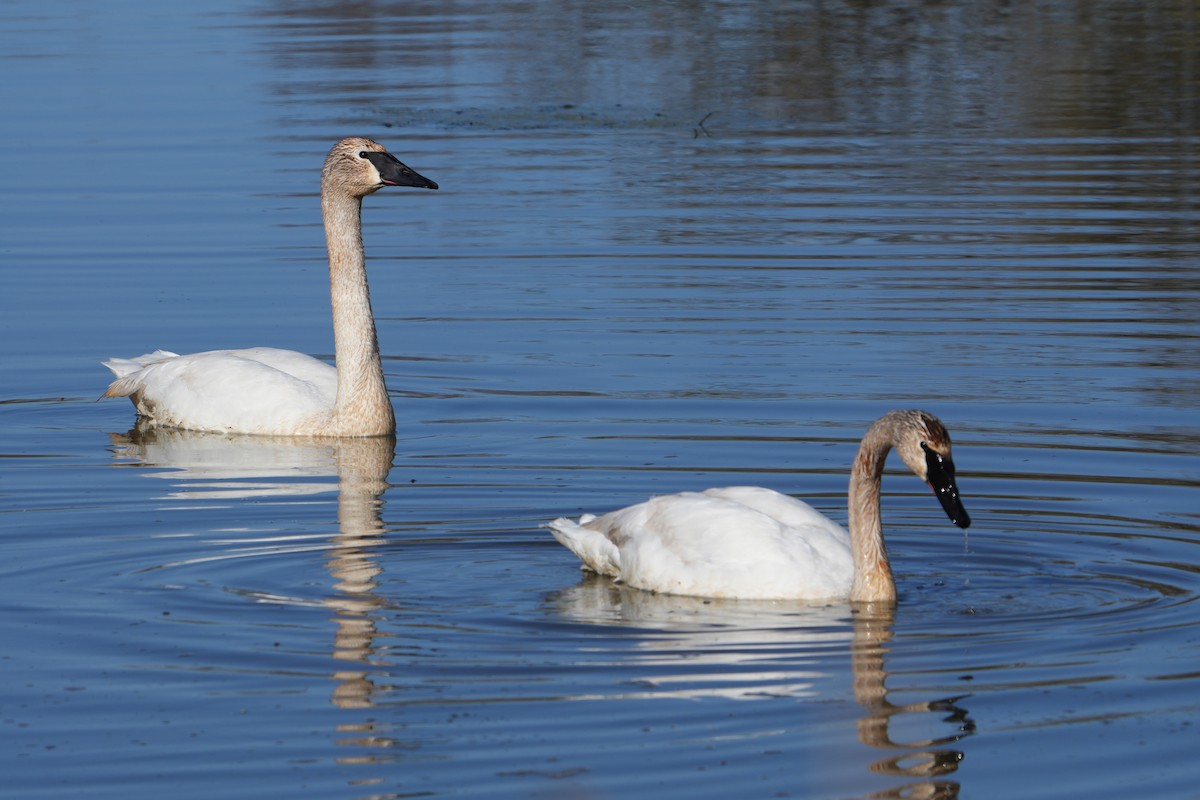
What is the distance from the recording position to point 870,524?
9.30 meters

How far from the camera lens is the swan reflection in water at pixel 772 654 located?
25.3ft

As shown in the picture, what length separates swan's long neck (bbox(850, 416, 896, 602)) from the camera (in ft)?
30.2

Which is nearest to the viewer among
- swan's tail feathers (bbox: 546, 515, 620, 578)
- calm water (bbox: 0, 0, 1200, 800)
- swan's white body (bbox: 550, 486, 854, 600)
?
calm water (bbox: 0, 0, 1200, 800)

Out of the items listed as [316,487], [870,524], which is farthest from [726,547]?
[316,487]

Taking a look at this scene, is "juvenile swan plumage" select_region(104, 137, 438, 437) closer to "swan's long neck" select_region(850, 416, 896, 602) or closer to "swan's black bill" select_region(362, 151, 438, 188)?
"swan's black bill" select_region(362, 151, 438, 188)

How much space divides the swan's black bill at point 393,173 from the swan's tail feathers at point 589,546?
435cm

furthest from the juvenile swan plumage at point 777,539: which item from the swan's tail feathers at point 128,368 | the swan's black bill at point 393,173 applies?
the swan's tail feathers at point 128,368

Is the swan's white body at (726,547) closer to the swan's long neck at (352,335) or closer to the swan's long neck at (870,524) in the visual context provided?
the swan's long neck at (870,524)

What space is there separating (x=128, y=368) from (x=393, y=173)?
1974mm

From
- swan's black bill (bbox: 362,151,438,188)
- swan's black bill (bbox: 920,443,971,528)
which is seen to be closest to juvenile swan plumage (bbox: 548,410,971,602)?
swan's black bill (bbox: 920,443,971,528)

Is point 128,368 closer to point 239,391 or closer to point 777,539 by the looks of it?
point 239,391

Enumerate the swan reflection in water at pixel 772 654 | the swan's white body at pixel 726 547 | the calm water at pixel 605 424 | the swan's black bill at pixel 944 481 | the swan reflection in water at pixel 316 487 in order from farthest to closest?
the swan's white body at pixel 726 547
the swan's black bill at pixel 944 481
the swan reflection in water at pixel 316 487
the calm water at pixel 605 424
the swan reflection in water at pixel 772 654

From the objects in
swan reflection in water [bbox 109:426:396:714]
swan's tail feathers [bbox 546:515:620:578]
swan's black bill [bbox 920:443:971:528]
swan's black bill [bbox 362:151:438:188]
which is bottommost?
swan reflection in water [bbox 109:426:396:714]

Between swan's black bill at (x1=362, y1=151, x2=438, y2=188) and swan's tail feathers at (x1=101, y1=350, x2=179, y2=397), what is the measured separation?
1.66 meters
